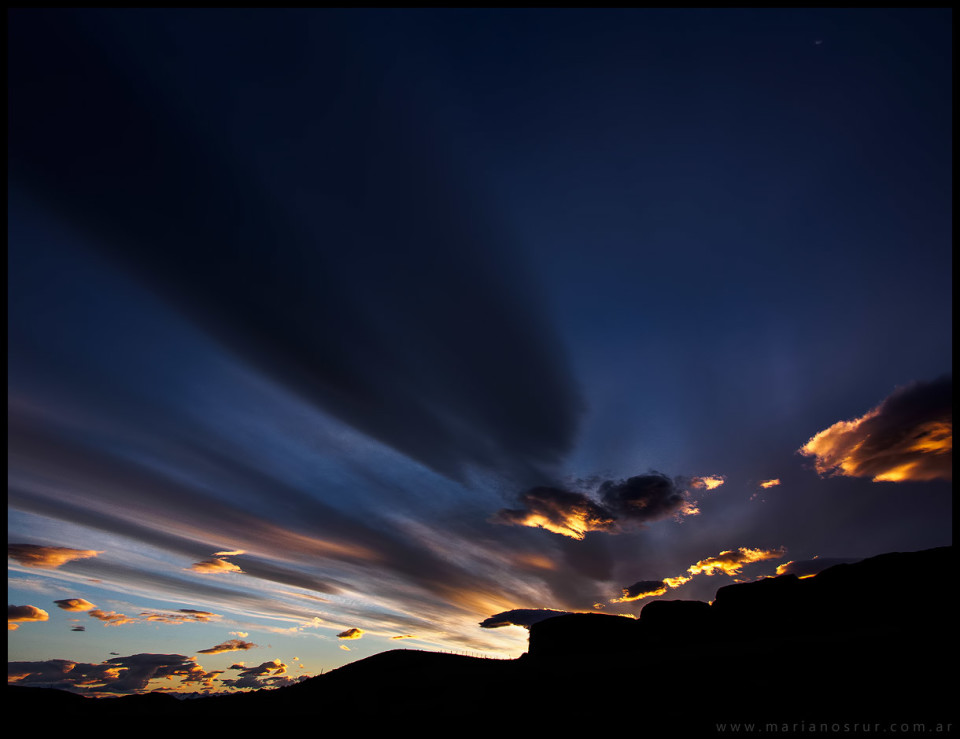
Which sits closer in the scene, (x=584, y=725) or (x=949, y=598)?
(x=584, y=725)

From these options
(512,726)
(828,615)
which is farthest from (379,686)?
(828,615)

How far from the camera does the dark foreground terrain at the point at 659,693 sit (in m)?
22.0

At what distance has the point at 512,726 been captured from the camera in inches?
1017

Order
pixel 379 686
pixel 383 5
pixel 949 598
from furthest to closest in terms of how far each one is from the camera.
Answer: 1. pixel 949 598
2. pixel 379 686
3. pixel 383 5

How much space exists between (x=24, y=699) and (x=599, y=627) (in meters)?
74.7

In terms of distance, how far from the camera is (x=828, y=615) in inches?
2493

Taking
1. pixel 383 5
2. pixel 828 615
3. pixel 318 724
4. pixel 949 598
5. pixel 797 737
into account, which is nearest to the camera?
pixel 383 5

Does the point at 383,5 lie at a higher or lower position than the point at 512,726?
higher

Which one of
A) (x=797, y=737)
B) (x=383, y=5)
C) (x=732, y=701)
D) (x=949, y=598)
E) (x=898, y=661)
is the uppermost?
(x=383, y=5)

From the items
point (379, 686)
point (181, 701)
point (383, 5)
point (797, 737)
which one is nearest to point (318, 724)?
point (379, 686)

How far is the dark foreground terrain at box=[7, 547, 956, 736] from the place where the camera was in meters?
22.0

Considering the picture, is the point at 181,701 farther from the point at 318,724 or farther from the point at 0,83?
the point at 0,83

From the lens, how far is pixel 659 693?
27078mm

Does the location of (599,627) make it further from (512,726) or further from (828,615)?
(512,726)
